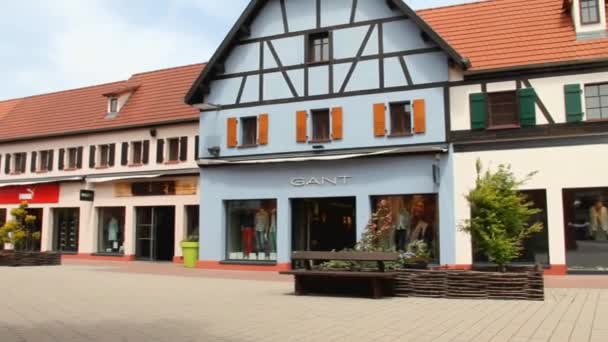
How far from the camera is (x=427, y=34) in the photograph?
62.3 ft

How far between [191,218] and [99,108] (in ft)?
30.7

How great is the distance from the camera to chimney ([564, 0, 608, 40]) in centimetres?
1838

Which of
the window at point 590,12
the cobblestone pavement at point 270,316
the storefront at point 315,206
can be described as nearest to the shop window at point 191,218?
the storefront at point 315,206

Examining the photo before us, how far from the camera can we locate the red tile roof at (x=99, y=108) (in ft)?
89.5

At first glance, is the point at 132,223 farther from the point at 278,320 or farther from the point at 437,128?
the point at 278,320

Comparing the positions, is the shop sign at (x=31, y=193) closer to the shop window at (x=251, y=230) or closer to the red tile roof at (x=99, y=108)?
the red tile roof at (x=99, y=108)

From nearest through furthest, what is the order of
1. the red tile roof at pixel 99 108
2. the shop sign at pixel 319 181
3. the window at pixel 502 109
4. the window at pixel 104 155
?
the window at pixel 502 109 < the shop sign at pixel 319 181 < the red tile roof at pixel 99 108 < the window at pixel 104 155

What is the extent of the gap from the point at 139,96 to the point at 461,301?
72.1ft

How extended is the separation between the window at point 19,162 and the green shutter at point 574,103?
26820mm

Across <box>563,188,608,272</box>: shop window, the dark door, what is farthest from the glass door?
<box>563,188,608,272</box>: shop window

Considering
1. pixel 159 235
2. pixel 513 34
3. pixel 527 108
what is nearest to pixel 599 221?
pixel 527 108

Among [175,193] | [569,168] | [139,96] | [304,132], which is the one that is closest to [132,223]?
[175,193]

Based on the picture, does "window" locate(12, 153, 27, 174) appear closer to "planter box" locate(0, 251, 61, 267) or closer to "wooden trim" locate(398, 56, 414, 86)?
"planter box" locate(0, 251, 61, 267)

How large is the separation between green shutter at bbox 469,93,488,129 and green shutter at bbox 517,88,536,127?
1084 mm
